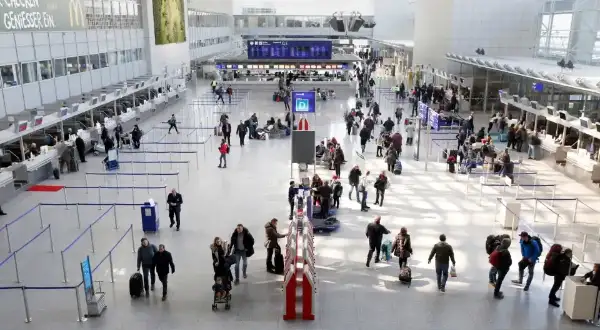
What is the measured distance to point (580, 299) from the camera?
27.5 ft

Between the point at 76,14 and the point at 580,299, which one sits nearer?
the point at 580,299

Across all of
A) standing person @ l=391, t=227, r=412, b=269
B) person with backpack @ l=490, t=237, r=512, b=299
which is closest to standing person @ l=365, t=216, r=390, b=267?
standing person @ l=391, t=227, r=412, b=269

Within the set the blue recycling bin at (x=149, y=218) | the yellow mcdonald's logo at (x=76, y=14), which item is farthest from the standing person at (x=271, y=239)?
the yellow mcdonald's logo at (x=76, y=14)

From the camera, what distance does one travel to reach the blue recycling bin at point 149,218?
12211mm

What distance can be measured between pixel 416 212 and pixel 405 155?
699cm

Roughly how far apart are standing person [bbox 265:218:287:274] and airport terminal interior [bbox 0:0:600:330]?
46 millimetres

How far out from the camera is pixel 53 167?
1775cm

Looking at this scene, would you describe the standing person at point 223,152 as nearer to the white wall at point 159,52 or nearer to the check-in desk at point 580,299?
the check-in desk at point 580,299

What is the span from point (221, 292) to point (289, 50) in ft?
116

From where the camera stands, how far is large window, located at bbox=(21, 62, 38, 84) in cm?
2080

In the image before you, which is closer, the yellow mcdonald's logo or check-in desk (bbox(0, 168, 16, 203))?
check-in desk (bbox(0, 168, 16, 203))

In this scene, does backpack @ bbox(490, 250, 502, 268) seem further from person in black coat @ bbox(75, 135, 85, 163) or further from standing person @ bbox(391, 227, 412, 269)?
person in black coat @ bbox(75, 135, 85, 163)

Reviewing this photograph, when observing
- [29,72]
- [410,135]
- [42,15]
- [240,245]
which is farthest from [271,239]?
[42,15]

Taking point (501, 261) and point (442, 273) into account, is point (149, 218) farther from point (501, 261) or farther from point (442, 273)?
point (501, 261)
